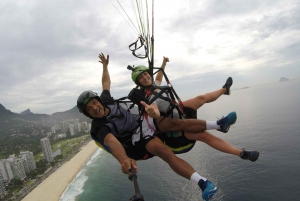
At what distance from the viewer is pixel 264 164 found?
23.9 m

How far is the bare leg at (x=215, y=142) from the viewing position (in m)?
2.69

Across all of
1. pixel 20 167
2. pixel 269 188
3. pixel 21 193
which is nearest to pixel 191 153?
pixel 269 188

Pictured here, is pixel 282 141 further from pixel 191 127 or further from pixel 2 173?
pixel 2 173

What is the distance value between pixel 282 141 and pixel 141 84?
31.7m

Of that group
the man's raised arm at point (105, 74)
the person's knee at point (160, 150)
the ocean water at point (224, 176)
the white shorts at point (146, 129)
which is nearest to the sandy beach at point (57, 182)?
the ocean water at point (224, 176)

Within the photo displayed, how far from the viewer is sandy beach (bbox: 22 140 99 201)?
23.0 metres

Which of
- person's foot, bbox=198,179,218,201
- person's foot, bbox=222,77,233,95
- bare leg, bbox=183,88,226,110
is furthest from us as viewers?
person's foot, bbox=222,77,233,95

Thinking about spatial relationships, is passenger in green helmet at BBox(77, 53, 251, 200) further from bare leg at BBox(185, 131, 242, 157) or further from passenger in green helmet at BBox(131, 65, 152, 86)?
passenger in green helmet at BBox(131, 65, 152, 86)

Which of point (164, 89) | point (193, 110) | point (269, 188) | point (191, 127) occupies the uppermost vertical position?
point (164, 89)

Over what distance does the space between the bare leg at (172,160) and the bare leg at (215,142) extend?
49 cm

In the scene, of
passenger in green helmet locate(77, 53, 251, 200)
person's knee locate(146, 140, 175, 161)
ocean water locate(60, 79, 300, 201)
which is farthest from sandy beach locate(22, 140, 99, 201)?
person's knee locate(146, 140, 175, 161)

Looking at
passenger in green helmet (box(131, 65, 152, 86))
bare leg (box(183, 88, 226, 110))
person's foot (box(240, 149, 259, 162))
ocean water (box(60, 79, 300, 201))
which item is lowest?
ocean water (box(60, 79, 300, 201))

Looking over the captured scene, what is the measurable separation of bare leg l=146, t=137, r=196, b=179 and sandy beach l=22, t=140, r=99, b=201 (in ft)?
78.0

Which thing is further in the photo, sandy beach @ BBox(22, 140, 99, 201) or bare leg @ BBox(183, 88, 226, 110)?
sandy beach @ BBox(22, 140, 99, 201)
